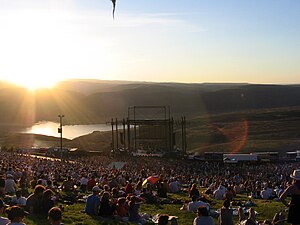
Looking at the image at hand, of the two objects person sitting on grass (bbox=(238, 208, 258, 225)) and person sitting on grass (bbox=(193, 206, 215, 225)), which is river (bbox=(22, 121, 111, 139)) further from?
person sitting on grass (bbox=(193, 206, 215, 225))

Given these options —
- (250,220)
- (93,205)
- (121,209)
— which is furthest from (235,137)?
(250,220)

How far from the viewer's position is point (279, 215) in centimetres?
1116

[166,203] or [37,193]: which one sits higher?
[37,193]

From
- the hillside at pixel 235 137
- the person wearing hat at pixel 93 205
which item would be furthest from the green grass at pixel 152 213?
the hillside at pixel 235 137

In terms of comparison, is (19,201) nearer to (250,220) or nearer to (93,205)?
(93,205)

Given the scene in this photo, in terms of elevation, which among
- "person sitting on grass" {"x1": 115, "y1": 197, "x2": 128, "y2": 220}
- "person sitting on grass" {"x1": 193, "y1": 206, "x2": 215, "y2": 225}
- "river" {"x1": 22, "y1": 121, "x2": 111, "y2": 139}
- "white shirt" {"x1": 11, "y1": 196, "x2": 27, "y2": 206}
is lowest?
"river" {"x1": 22, "y1": 121, "x2": 111, "y2": 139}

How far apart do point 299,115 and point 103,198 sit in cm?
9899

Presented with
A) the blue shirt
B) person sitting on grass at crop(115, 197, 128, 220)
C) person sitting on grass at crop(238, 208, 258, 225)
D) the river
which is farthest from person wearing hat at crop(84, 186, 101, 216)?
the river

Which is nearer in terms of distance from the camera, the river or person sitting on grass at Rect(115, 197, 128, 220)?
person sitting on grass at Rect(115, 197, 128, 220)

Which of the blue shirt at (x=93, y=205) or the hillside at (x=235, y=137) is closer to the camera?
the blue shirt at (x=93, y=205)

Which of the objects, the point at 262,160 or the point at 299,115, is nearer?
the point at 262,160

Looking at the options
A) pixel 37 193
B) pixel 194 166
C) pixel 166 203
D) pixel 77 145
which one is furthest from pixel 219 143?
pixel 37 193

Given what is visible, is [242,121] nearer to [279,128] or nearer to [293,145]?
[279,128]

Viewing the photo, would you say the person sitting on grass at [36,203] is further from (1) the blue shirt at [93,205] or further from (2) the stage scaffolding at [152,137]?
(2) the stage scaffolding at [152,137]
